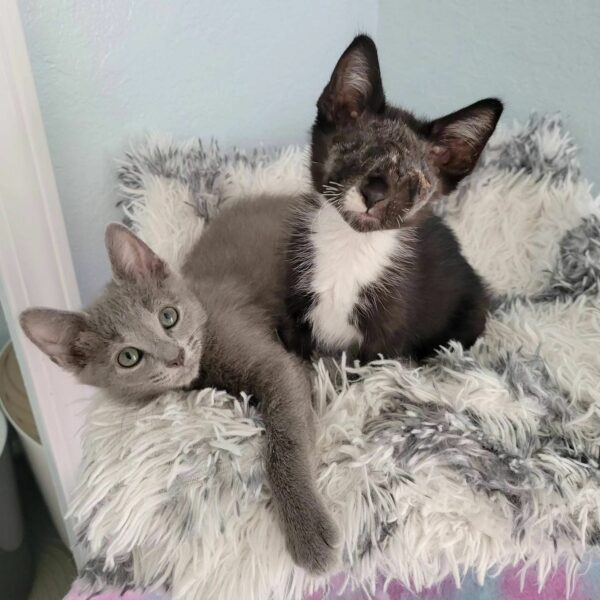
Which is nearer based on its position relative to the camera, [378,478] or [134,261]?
Answer: [378,478]

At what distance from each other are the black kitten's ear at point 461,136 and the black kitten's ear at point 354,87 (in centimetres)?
9

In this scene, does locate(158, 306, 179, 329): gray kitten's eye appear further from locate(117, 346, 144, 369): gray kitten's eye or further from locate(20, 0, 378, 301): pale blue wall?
locate(20, 0, 378, 301): pale blue wall

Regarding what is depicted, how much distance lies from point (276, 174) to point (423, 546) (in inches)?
32.6

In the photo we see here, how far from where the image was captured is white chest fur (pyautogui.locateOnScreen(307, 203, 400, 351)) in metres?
0.87

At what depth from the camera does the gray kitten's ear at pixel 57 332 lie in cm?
76

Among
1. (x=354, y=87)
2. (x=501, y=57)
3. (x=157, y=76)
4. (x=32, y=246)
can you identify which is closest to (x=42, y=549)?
(x=32, y=246)

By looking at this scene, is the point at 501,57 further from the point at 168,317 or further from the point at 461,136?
the point at 168,317

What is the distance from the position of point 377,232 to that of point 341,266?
9cm

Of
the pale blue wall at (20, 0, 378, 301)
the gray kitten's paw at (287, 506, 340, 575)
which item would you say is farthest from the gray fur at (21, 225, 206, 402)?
the pale blue wall at (20, 0, 378, 301)

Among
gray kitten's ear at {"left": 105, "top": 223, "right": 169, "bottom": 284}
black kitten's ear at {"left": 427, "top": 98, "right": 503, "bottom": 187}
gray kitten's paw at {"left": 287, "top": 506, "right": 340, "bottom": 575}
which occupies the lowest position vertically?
gray kitten's paw at {"left": 287, "top": 506, "right": 340, "bottom": 575}

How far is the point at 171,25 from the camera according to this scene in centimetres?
114

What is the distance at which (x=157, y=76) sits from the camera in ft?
3.82

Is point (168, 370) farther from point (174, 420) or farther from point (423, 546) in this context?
point (423, 546)

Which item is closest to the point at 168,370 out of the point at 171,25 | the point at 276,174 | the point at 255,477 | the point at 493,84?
the point at 255,477
